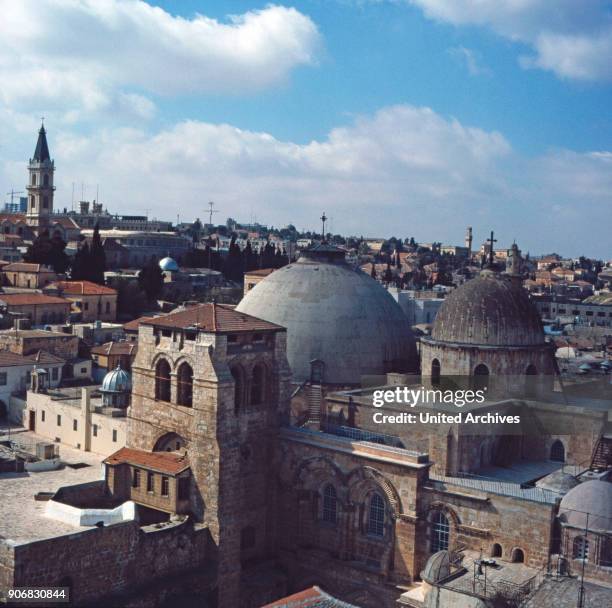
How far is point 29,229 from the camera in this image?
107438 mm

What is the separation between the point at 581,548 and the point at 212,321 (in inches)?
486

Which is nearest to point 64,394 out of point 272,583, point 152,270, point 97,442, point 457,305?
point 97,442

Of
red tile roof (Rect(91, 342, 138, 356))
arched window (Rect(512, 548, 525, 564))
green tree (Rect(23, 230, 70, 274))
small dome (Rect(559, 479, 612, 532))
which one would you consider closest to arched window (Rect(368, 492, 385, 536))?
arched window (Rect(512, 548, 525, 564))

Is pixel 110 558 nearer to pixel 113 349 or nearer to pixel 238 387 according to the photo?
pixel 238 387

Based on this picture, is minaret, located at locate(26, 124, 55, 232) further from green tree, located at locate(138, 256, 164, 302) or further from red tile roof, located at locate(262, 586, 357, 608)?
red tile roof, located at locate(262, 586, 357, 608)

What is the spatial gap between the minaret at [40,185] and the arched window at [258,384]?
3345 inches

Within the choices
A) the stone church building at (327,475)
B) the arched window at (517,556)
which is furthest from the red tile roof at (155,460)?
the arched window at (517,556)

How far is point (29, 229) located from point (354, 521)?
90.2m

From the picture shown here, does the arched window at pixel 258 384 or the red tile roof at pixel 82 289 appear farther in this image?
the red tile roof at pixel 82 289

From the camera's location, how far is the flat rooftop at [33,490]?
2427 cm

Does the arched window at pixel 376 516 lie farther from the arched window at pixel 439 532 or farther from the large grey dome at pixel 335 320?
the large grey dome at pixel 335 320

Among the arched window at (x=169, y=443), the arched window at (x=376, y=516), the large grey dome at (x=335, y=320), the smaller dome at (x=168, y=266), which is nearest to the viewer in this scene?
the arched window at (x=376, y=516)

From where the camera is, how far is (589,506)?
21.9m

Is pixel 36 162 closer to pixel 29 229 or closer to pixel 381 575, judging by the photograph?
pixel 29 229
